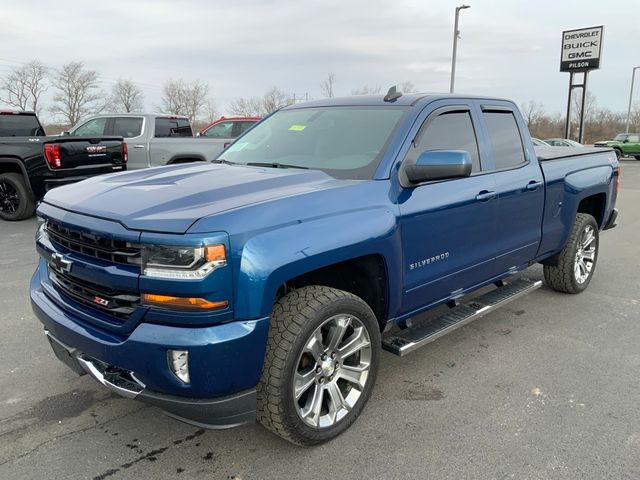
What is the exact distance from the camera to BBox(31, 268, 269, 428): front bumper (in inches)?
90.1

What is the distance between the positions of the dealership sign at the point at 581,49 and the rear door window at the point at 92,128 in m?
26.9

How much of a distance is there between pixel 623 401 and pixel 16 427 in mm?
3666

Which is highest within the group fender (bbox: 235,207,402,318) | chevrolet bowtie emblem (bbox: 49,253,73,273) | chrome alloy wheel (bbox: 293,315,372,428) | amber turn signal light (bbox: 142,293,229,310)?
fender (bbox: 235,207,402,318)

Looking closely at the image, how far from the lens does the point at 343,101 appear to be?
4.00 meters

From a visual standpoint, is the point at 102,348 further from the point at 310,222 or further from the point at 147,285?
the point at 310,222

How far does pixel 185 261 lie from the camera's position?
2289 mm

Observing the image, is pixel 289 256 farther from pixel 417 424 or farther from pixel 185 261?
pixel 417 424

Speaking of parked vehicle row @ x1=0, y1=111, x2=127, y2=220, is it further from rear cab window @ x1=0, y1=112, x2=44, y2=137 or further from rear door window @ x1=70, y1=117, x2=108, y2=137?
rear door window @ x1=70, y1=117, x2=108, y2=137

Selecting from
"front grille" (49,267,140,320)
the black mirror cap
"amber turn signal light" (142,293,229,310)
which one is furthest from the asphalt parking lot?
the black mirror cap

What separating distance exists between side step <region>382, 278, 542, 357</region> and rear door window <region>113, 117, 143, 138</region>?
30.1 feet

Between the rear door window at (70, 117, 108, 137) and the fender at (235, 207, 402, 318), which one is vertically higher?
the rear door window at (70, 117, 108, 137)

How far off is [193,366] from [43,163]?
7983 millimetres

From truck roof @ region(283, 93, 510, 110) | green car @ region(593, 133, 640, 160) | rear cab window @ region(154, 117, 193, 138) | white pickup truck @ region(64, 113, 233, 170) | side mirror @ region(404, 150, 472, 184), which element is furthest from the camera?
green car @ region(593, 133, 640, 160)

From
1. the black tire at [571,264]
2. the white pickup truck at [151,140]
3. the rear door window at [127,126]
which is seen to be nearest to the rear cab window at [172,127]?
the white pickup truck at [151,140]
